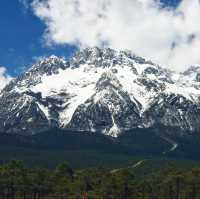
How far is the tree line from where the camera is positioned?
5138 inches

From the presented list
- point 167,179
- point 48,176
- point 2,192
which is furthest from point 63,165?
point 167,179

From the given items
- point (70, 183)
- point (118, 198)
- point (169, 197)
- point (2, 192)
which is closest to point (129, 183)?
point (118, 198)

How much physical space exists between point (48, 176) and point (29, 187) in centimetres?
538

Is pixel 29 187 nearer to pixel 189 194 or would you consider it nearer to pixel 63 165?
pixel 63 165

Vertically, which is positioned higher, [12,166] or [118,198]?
[12,166]

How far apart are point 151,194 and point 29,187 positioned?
31.5 metres

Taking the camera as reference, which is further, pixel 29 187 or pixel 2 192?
pixel 2 192

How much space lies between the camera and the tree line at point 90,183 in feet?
428

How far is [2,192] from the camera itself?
5851 inches

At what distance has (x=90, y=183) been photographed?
450 feet

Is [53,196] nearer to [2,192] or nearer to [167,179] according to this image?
[2,192]

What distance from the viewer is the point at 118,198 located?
435 feet

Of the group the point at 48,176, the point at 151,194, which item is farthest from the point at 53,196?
the point at 151,194

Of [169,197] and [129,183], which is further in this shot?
[169,197]
